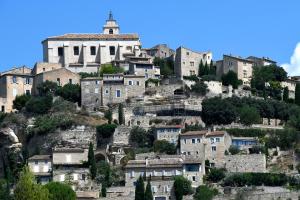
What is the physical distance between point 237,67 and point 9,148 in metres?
22.8

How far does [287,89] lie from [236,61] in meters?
5.14

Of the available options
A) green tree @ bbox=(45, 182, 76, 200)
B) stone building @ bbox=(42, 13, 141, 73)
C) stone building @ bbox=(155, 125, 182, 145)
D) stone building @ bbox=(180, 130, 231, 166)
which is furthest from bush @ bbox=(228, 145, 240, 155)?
stone building @ bbox=(42, 13, 141, 73)

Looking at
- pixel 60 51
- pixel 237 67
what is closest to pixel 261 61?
pixel 237 67

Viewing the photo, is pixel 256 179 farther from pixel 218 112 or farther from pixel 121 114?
pixel 121 114

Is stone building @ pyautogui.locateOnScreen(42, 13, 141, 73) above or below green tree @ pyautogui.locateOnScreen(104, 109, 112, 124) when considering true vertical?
above

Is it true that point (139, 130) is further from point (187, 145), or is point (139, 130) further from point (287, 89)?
point (287, 89)

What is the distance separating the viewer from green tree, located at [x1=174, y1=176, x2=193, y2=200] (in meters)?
85.4

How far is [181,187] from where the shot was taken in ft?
281

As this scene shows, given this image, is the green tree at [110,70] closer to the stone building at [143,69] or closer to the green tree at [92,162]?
the stone building at [143,69]

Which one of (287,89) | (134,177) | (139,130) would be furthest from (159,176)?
(287,89)

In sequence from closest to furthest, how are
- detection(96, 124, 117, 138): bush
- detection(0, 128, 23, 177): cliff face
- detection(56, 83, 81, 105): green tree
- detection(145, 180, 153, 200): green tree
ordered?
detection(145, 180, 153, 200): green tree < detection(0, 128, 23, 177): cliff face < detection(96, 124, 117, 138): bush < detection(56, 83, 81, 105): green tree

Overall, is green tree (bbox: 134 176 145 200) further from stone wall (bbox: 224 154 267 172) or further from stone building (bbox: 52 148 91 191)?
stone wall (bbox: 224 154 267 172)

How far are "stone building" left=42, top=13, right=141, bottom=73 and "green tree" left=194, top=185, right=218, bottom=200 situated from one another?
27.9m

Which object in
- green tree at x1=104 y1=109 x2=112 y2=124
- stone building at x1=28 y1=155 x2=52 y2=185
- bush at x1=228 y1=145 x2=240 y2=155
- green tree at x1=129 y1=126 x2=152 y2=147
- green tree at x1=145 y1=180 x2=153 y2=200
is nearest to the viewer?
green tree at x1=145 y1=180 x2=153 y2=200
